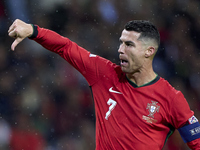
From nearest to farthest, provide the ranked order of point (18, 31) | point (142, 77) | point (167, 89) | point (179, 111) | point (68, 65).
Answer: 1. point (18, 31)
2. point (179, 111)
3. point (167, 89)
4. point (142, 77)
5. point (68, 65)

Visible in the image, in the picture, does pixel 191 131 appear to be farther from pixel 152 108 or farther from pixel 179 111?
pixel 152 108

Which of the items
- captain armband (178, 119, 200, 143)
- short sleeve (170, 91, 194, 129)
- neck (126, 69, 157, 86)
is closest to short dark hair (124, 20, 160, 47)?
neck (126, 69, 157, 86)

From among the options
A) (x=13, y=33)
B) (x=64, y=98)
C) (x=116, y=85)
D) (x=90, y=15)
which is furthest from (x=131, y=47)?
(x=90, y=15)

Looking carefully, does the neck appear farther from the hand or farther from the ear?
the hand

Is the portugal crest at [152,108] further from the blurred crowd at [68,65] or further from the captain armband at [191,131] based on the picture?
the blurred crowd at [68,65]

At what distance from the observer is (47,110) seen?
17.4 feet

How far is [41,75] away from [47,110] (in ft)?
2.03

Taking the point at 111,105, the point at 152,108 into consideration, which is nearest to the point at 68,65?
the point at 111,105

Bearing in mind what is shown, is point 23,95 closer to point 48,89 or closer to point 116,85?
point 48,89

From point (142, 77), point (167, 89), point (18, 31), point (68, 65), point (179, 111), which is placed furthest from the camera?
point (68, 65)

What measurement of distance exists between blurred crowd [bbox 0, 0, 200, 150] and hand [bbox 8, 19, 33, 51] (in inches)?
116

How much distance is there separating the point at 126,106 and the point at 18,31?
1.10 meters

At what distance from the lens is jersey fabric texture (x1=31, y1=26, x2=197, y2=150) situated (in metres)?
2.63

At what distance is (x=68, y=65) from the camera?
5.64m
